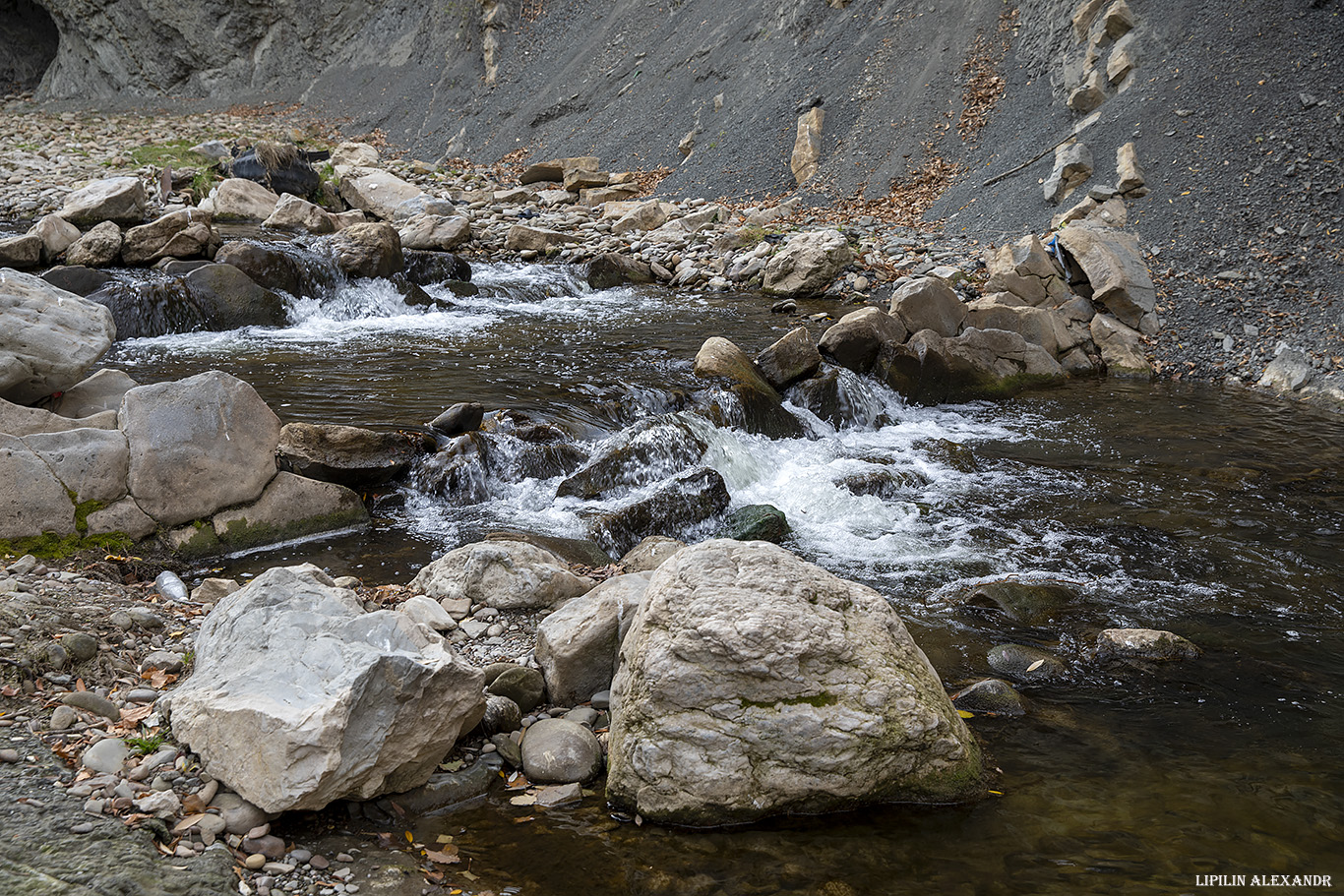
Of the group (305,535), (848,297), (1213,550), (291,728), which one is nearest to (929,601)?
(1213,550)

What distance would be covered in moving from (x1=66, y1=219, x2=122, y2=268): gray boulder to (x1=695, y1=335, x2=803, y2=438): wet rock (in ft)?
29.8

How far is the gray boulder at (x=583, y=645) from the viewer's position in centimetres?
432

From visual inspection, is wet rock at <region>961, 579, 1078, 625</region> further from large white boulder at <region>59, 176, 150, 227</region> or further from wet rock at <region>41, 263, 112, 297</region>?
large white boulder at <region>59, 176, 150, 227</region>

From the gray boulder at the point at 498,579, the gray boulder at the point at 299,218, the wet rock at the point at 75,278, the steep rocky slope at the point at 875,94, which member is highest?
the steep rocky slope at the point at 875,94

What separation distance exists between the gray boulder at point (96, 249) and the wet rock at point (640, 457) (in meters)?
9.17

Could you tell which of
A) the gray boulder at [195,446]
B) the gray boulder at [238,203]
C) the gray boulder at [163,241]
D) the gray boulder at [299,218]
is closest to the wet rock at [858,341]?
the gray boulder at [195,446]

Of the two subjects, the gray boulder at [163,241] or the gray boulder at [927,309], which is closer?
the gray boulder at [927,309]

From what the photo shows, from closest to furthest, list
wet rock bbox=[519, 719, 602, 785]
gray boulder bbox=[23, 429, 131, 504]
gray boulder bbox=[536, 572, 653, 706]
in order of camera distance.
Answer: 1. wet rock bbox=[519, 719, 602, 785]
2. gray boulder bbox=[536, 572, 653, 706]
3. gray boulder bbox=[23, 429, 131, 504]

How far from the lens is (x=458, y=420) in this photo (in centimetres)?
812

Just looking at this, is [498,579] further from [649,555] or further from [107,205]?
[107,205]

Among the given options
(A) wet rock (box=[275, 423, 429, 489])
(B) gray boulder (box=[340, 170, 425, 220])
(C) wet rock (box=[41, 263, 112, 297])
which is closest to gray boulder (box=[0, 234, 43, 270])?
(C) wet rock (box=[41, 263, 112, 297])

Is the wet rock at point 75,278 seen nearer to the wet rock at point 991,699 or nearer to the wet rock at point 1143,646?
the wet rock at point 991,699

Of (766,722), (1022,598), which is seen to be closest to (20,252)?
(766,722)

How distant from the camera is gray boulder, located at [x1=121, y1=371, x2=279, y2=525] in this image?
586 cm
